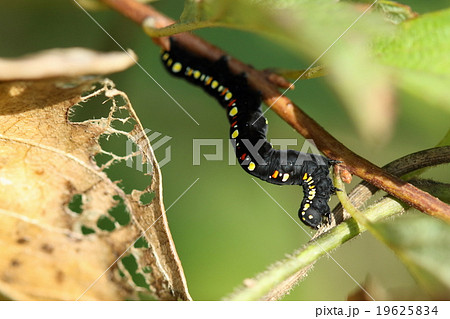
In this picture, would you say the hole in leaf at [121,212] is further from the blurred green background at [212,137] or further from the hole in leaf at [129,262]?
the blurred green background at [212,137]

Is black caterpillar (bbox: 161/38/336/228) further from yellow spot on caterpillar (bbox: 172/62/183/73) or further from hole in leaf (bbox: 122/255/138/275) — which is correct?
hole in leaf (bbox: 122/255/138/275)

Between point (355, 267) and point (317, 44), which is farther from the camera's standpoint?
point (355, 267)

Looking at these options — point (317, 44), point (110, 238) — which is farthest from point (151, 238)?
point (317, 44)

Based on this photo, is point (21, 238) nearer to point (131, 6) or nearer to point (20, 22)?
point (131, 6)

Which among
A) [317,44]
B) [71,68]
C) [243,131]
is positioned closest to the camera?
[317,44]

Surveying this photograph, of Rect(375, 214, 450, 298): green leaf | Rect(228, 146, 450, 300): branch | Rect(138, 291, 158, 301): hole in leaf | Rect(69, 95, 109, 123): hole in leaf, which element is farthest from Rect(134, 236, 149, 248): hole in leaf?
Rect(375, 214, 450, 298): green leaf

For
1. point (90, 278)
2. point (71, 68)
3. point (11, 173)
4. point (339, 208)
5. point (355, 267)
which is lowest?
point (355, 267)

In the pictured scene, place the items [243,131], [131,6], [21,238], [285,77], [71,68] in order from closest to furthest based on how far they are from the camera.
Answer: [71,68]
[21,238]
[285,77]
[131,6]
[243,131]

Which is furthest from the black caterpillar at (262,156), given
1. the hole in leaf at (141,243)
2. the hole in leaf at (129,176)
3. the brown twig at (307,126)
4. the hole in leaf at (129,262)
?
the hole in leaf at (141,243)
